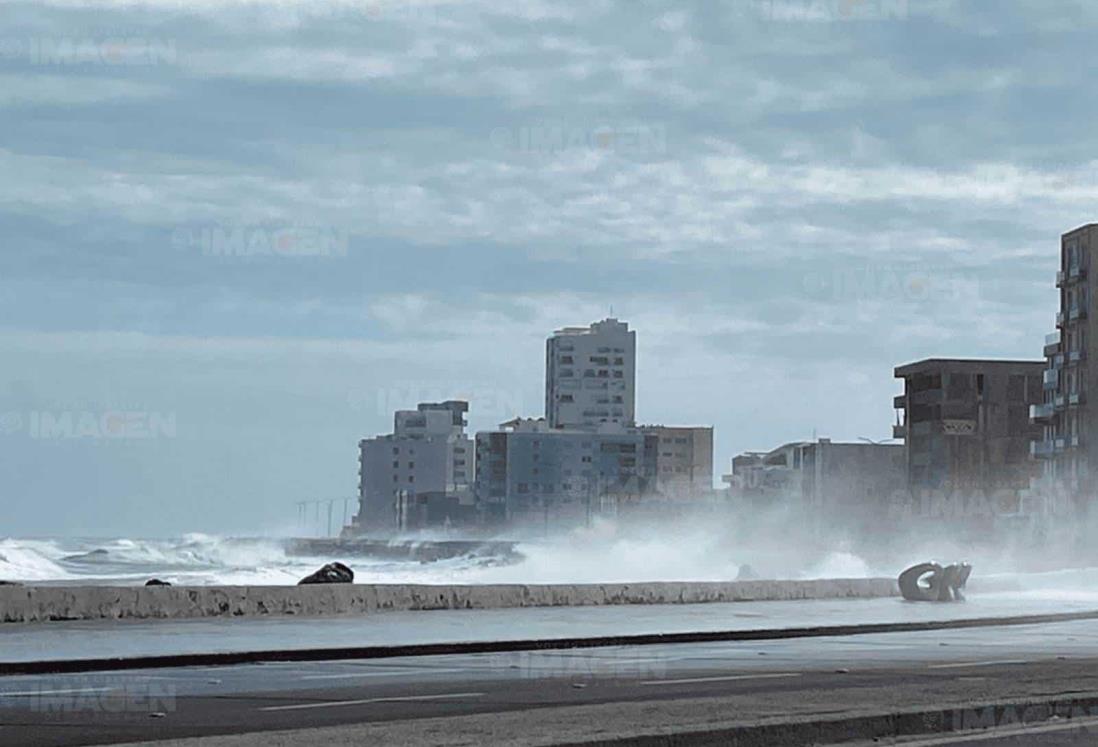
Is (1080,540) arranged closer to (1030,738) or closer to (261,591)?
(261,591)

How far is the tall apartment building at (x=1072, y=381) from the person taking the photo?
139875 mm

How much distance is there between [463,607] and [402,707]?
57.8ft

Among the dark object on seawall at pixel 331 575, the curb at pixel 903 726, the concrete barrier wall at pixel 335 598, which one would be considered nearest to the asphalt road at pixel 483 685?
the curb at pixel 903 726

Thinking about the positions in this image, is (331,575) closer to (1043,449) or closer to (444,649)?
(444,649)

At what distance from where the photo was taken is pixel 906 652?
983 inches

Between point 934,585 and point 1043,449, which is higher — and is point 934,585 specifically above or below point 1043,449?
below

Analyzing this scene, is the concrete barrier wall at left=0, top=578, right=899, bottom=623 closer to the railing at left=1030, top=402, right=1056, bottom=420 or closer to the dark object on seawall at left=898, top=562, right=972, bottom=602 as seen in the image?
the dark object on seawall at left=898, top=562, right=972, bottom=602

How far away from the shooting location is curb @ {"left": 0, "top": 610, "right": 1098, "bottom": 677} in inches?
782

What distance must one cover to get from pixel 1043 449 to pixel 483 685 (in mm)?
132858

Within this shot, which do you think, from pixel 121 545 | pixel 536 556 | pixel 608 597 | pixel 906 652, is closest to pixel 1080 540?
pixel 536 556

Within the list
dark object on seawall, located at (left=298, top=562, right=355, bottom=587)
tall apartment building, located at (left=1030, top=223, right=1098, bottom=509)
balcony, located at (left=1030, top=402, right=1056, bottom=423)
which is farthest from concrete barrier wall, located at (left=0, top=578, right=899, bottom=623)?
balcony, located at (left=1030, top=402, right=1056, bottom=423)

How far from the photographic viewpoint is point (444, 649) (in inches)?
931

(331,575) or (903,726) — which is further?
(331,575)

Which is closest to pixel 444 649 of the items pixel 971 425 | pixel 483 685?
pixel 483 685
